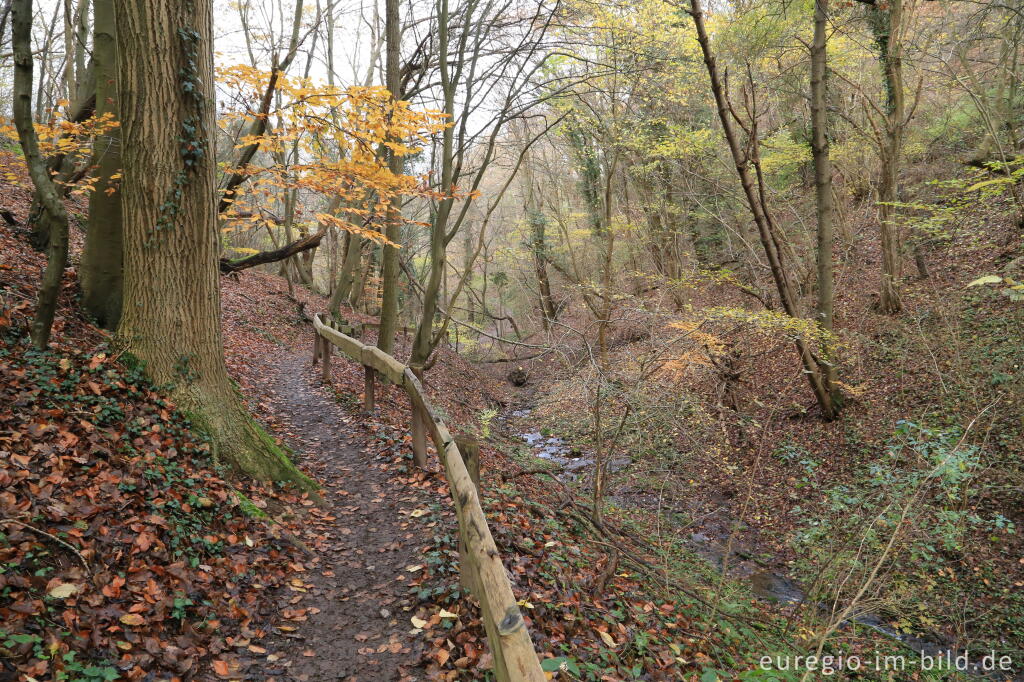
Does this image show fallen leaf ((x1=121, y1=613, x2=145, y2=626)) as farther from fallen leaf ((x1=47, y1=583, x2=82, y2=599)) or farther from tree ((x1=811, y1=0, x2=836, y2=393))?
tree ((x1=811, y1=0, x2=836, y2=393))

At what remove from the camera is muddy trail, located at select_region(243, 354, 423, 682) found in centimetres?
351

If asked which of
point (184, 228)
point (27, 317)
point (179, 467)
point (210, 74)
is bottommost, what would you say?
point (179, 467)

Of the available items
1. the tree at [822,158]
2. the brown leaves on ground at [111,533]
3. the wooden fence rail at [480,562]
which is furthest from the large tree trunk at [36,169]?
the tree at [822,158]

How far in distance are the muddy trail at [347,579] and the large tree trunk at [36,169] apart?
3003 mm

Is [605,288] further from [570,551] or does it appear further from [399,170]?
[570,551]

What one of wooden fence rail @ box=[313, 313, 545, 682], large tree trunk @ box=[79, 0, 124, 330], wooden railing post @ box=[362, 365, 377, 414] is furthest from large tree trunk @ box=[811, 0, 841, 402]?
large tree trunk @ box=[79, 0, 124, 330]

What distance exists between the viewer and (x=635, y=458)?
1069 cm

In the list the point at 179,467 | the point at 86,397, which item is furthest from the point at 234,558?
the point at 86,397

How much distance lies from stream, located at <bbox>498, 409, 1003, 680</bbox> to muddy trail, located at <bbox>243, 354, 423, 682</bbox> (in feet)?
9.57

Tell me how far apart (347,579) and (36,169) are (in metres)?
4.53

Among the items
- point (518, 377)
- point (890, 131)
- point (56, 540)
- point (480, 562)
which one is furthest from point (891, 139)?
point (56, 540)

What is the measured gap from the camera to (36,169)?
4605 mm

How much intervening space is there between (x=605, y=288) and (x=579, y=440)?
4.23 m

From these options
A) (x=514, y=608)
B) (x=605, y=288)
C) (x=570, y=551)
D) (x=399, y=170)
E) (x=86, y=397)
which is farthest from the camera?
(x=605, y=288)
